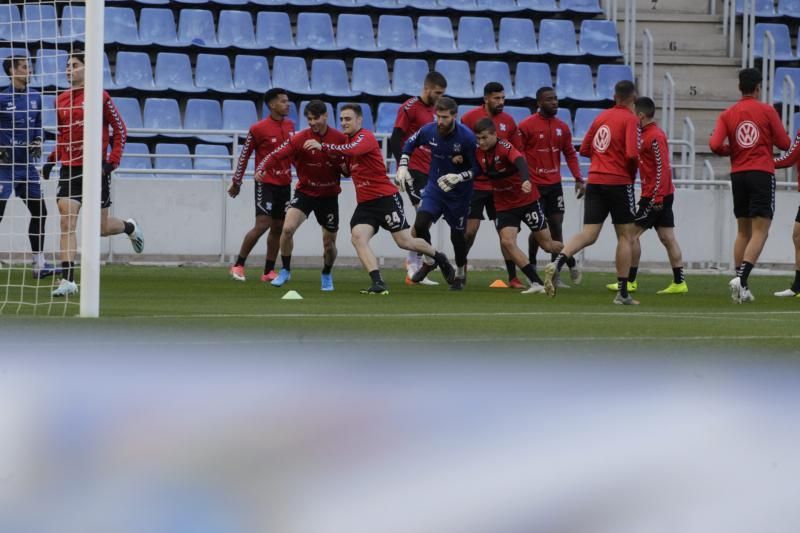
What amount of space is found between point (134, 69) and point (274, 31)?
2297mm

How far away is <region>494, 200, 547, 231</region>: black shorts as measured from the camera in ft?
44.1

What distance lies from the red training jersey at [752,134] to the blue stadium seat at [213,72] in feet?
31.7

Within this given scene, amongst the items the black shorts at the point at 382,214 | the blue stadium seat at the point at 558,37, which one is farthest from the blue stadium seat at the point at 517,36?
the black shorts at the point at 382,214

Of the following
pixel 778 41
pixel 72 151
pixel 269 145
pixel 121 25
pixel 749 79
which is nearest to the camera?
pixel 72 151

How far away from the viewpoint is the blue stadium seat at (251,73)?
68.1 ft

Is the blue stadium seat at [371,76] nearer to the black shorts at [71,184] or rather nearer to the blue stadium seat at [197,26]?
the blue stadium seat at [197,26]

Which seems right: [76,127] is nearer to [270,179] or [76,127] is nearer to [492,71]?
[270,179]

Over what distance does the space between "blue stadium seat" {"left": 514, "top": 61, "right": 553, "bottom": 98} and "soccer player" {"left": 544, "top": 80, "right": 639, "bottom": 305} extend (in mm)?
9459

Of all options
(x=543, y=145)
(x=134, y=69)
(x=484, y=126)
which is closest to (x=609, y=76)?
(x=134, y=69)

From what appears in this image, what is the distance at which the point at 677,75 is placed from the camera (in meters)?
22.5

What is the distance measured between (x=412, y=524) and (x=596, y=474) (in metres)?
0.64

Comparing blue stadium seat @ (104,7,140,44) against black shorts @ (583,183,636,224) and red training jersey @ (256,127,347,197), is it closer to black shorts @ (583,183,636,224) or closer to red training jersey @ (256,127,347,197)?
red training jersey @ (256,127,347,197)

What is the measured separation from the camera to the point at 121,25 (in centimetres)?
2127

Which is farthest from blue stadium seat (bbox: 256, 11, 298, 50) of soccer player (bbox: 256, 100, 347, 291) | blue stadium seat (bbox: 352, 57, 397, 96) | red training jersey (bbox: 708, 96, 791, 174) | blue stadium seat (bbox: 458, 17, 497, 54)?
red training jersey (bbox: 708, 96, 791, 174)
